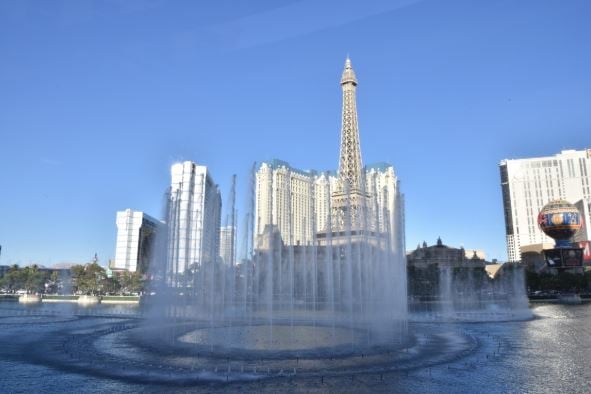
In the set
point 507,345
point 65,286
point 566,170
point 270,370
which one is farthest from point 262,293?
point 566,170

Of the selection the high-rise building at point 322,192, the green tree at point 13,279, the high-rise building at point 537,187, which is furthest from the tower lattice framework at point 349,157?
the high-rise building at point 537,187

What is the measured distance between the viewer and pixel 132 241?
13638 centimetres

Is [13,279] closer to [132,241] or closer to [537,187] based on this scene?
[132,241]

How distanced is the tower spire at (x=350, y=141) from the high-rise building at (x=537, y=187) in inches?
3264

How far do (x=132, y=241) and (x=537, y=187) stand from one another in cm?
13060

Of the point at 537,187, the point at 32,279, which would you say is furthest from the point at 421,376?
the point at 537,187

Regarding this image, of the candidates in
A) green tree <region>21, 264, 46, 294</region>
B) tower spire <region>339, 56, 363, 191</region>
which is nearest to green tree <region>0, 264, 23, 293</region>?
green tree <region>21, 264, 46, 294</region>

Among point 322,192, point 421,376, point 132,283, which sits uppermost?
point 322,192

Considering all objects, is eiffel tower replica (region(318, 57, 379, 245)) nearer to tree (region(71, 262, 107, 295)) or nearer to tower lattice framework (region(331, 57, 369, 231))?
tower lattice framework (region(331, 57, 369, 231))

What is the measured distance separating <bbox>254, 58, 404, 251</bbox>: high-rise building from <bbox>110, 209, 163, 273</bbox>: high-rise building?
3524cm

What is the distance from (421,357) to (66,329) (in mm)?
19487

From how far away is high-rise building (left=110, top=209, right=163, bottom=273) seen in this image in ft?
444

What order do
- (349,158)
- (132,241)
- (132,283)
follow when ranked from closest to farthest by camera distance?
(132,283) → (349,158) → (132,241)

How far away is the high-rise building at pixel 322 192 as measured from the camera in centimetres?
9119
